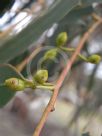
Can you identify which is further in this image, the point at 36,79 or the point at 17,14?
the point at 17,14

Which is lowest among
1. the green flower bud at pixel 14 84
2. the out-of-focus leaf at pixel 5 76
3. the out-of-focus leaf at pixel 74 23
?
the out-of-focus leaf at pixel 74 23

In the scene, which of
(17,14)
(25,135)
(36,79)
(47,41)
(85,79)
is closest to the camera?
(36,79)

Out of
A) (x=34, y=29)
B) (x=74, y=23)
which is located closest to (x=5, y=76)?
(x=34, y=29)

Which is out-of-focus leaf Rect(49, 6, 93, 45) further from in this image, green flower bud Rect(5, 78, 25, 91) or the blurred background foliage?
green flower bud Rect(5, 78, 25, 91)

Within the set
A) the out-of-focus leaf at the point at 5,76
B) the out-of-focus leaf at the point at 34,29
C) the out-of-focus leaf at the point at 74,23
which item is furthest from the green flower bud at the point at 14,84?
the out-of-focus leaf at the point at 74,23

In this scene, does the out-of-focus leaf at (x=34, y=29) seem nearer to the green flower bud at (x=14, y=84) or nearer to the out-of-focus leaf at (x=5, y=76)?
the out-of-focus leaf at (x=5, y=76)

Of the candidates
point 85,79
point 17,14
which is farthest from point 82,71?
point 17,14

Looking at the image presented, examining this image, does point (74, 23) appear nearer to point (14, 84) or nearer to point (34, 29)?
point (34, 29)

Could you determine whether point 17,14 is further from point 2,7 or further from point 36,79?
point 36,79

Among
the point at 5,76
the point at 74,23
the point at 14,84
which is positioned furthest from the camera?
the point at 74,23
